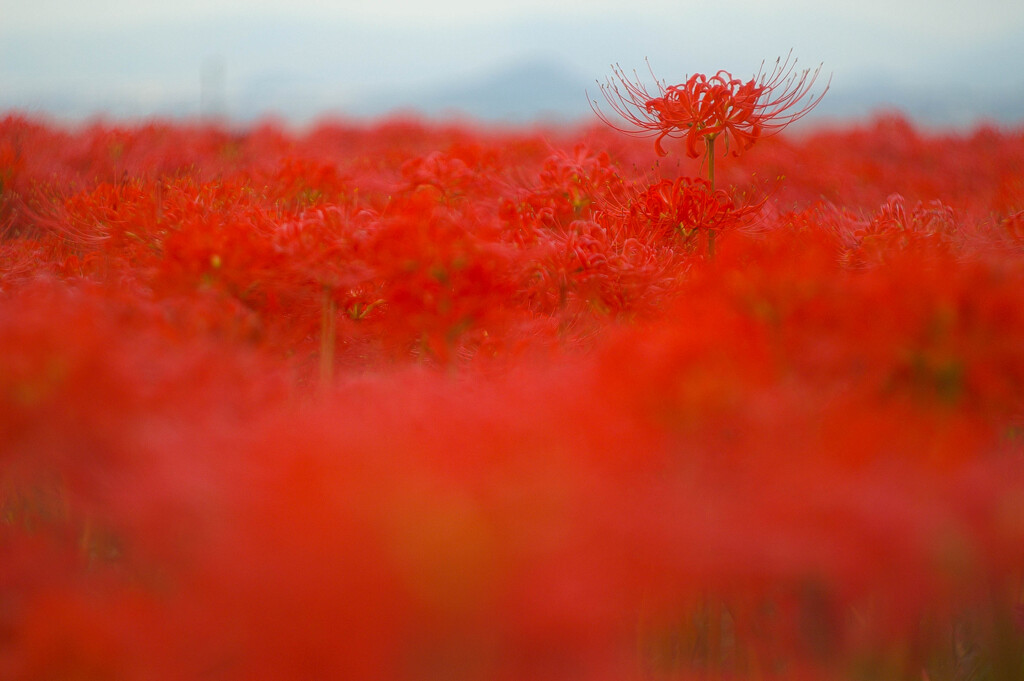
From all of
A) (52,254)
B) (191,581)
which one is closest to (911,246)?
(191,581)

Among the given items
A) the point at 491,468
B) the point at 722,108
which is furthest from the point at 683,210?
the point at 491,468

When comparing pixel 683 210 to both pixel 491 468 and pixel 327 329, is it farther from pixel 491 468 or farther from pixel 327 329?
pixel 491 468

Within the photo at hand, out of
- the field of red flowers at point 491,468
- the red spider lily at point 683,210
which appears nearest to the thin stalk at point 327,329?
the field of red flowers at point 491,468

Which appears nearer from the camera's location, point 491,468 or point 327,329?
point 491,468

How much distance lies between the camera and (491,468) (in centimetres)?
74

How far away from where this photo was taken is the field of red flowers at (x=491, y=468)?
0.68 meters

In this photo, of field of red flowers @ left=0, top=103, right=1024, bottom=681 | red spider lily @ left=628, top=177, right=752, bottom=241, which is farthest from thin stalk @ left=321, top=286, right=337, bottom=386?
red spider lily @ left=628, top=177, right=752, bottom=241

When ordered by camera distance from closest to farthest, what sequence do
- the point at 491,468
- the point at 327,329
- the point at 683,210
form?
the point at 491,468, the point at 327,329, the point at 683,210

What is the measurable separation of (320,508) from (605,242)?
1.01 metres

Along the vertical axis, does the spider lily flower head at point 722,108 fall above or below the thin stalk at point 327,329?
above

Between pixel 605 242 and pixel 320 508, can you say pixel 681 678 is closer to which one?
pixel 320 508

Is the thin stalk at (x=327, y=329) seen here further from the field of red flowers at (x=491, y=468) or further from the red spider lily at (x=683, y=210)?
the red spider lily at (x=683, y=210)

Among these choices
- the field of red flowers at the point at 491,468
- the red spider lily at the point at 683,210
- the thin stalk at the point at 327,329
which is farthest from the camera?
the red spider lily at the point at 683,210

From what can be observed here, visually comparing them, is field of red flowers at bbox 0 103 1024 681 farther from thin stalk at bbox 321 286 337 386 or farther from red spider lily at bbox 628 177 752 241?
red spider lily at bbox 628 177 752 241
